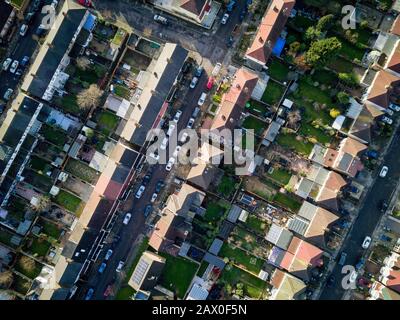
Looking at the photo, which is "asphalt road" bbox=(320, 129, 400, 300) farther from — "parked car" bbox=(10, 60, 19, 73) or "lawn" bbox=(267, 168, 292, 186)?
"parked car" bbox=(10, 60, 19, 73)

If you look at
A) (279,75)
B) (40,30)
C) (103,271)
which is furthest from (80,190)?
(279,75)

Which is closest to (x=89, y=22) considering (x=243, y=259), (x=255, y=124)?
(x=255, y=124)

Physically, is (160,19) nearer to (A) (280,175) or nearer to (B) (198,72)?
(B) (198,72)

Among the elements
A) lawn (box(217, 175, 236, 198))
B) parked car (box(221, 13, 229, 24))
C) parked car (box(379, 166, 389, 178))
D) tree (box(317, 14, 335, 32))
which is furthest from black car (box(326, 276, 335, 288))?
parked car (box(221, 13, 229, 24))

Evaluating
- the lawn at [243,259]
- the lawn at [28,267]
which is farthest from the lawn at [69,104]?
the lawn at [243,259]

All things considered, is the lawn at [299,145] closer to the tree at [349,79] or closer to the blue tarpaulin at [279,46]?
the tree at [349,79]
